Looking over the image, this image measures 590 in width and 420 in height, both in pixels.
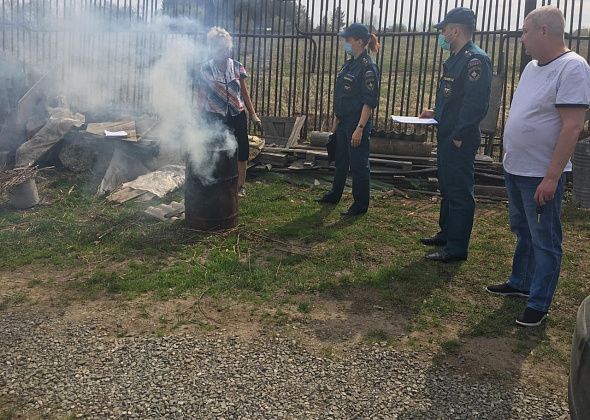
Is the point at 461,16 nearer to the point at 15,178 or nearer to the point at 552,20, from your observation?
the point at 552,20

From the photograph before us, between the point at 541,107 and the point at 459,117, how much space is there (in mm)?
1129

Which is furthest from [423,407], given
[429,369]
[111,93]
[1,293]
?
[111,93]

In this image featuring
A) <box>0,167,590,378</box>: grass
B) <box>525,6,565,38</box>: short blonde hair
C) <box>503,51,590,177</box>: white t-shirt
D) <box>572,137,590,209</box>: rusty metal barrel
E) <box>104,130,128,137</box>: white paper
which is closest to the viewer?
<box>503,51,590,177</box>: white t-shirt

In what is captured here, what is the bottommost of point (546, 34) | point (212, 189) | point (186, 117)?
point (212, 189)

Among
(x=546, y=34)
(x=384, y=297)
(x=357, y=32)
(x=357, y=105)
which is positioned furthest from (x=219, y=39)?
(x=546, y=34)

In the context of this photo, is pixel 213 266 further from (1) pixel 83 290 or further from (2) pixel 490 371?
(2) pixel 490 371

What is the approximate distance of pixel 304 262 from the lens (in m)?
5.26

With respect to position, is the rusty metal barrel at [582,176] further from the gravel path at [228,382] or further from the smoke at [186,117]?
the gravel path at [228,382]

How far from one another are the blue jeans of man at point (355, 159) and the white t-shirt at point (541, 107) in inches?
99.6

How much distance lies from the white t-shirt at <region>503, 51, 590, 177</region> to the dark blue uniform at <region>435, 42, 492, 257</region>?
78 centimetres

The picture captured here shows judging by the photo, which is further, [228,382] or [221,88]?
[221,88]

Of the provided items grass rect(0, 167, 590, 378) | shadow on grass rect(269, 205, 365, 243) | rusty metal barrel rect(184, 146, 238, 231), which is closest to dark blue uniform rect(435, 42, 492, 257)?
grass rect(0, 167, 590, 378)

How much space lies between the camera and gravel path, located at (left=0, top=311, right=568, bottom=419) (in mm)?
3020

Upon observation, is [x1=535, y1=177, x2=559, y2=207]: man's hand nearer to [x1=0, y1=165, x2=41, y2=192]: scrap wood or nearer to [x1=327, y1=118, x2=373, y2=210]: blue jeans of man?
[x1=327, y1=118, x2=373, y2=210]: blue jeans of man
